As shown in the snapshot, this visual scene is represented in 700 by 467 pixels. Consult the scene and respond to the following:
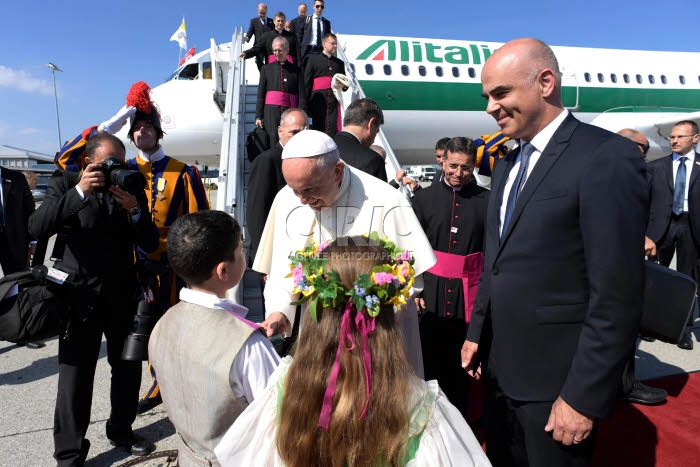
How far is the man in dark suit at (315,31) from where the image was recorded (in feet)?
26.8

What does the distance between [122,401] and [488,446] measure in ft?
7.91

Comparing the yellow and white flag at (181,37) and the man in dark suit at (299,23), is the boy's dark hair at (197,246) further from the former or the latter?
the yellow and white flag at (181,37)

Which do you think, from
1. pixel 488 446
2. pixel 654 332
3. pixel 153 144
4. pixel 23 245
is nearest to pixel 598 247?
pixel 488 446

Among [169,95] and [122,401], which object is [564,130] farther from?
[169,95]

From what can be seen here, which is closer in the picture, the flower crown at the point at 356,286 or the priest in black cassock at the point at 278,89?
the flower crown at the point at 356,286

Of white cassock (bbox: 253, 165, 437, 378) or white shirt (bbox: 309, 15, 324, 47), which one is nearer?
white cassock (bbox: 253, 165, 437, 378)

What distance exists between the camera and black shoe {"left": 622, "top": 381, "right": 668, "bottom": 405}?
365cm

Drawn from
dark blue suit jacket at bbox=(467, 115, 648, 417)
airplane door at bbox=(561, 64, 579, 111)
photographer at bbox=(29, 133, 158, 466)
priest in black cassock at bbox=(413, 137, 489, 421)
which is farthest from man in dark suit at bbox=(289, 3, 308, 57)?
airplane door at bbox=(561, 64, 579, 111)

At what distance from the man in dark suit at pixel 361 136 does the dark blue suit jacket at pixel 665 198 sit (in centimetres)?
346

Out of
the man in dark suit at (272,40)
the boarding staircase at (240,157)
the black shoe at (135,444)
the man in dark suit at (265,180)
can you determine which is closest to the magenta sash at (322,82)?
the boarding staircase at (240,157)

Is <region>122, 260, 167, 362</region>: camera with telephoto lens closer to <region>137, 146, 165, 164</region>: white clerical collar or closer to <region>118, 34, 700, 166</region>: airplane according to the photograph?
<region>137, 146, 165, 164</region>: white clerical collar

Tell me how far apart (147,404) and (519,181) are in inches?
137

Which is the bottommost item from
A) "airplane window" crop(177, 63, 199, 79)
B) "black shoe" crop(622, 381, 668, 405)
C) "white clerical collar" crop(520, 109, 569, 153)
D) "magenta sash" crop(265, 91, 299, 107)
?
"black shoe" crop(622, 381, 668, 405)

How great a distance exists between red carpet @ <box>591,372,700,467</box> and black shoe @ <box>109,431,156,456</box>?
3.01m
